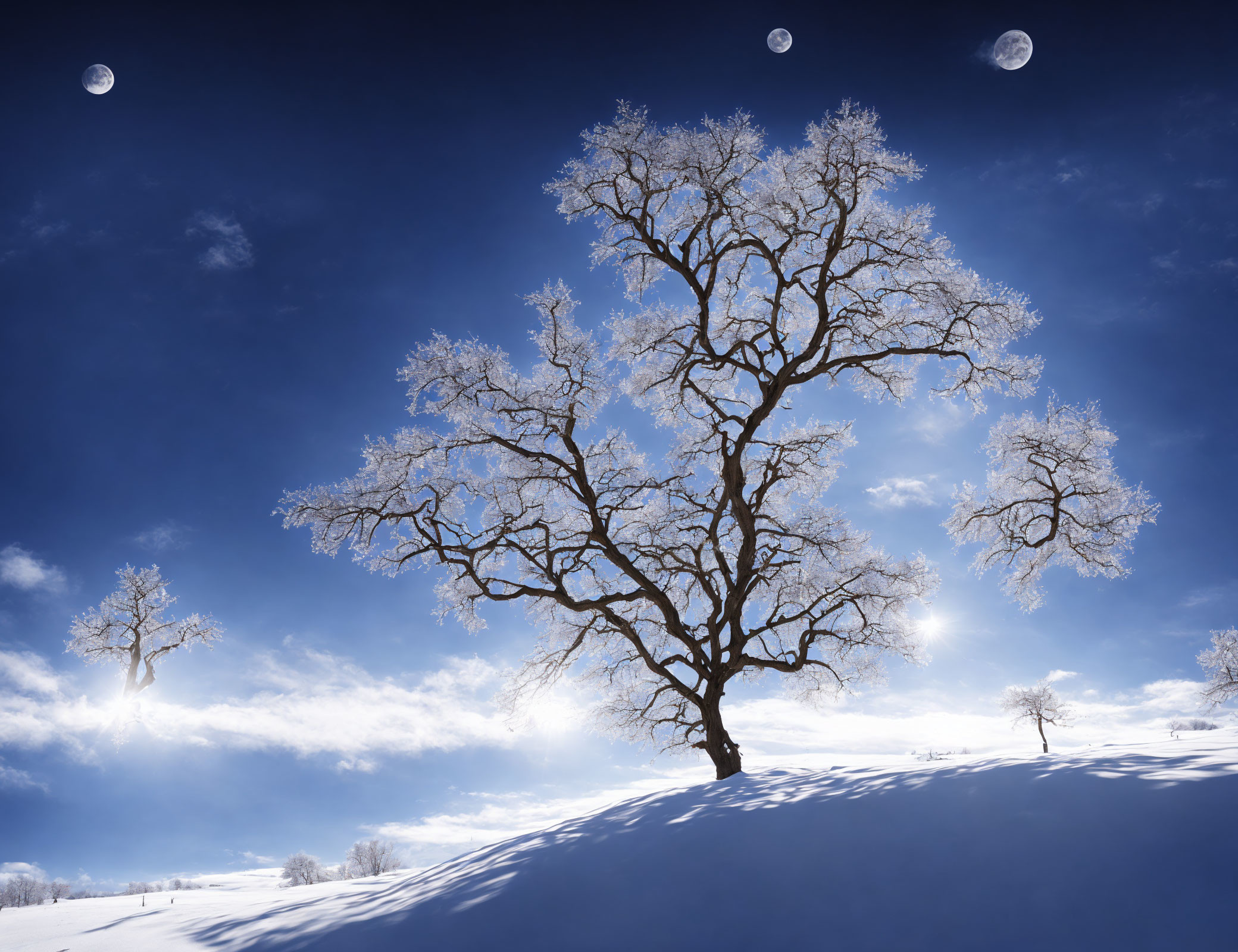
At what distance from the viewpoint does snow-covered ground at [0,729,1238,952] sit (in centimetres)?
303

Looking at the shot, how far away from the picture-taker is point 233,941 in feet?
15.7

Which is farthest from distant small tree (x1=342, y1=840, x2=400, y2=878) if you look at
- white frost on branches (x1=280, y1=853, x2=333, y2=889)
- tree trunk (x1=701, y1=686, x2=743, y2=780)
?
tree trunk (x1=701, y1=686, x2=743, y2=780)

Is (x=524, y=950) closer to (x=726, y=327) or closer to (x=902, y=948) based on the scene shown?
(x=902, y=948)

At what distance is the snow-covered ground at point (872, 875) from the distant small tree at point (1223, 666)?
36.2 m

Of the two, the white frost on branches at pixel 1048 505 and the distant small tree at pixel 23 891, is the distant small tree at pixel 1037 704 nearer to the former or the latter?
the white frost on branches at pixel 1048 505

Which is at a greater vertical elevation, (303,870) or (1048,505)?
(1048,505)

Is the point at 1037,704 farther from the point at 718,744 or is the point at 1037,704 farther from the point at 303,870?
the point at 303,870

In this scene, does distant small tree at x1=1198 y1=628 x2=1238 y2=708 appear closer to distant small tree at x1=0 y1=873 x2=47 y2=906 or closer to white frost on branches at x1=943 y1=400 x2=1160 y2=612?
white frost on branches at x1=943 y1=400 x2=1160 y2=612

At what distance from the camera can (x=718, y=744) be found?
42.5ft

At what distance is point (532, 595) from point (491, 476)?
2692mm

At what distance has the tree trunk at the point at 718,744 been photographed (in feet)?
42.2

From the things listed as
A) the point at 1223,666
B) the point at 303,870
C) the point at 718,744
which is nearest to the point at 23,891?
the point at 303,870

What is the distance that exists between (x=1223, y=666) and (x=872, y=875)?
39.7m

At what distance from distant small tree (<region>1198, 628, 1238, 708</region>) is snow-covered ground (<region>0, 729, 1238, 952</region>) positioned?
3624 centimetres
